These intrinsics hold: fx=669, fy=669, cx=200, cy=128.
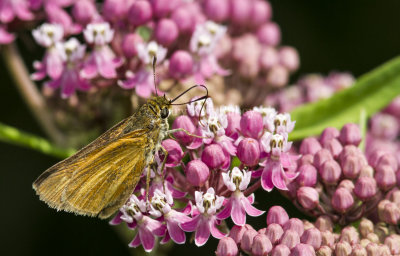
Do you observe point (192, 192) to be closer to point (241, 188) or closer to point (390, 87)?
point (241, 188)

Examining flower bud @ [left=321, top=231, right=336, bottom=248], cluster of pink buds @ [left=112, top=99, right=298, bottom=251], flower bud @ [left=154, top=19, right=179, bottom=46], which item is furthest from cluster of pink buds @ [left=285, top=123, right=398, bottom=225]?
flower bud @ [left=154, top=19, right=179, bottom=46]

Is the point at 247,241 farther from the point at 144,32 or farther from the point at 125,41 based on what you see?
the point at 144,32

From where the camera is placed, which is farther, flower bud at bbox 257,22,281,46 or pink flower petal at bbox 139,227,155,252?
flower bud at bbox 257,22,281,46

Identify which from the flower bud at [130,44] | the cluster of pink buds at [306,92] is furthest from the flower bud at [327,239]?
the cluster of pink buds at [306,92]

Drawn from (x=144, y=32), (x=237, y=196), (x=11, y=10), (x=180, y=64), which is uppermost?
(x=11, y=10)


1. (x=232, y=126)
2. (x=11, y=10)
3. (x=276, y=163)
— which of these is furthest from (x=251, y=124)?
(x=11, y=10)

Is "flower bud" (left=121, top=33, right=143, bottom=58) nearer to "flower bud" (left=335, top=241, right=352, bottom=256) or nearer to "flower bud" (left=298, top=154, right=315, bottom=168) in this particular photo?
"flower bud" (left=298, top=154, right=315, bottom=168)
